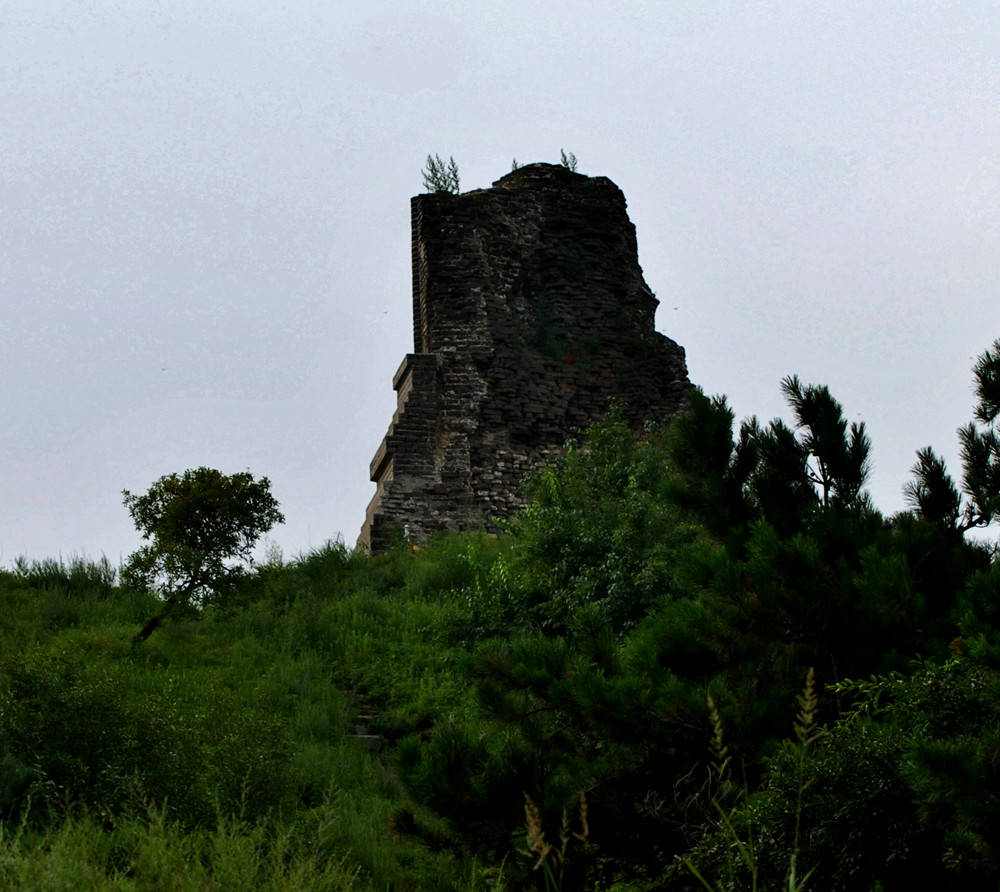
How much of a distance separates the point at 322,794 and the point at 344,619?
5238 mm

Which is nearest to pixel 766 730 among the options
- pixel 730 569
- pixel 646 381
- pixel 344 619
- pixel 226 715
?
pixel 730 569

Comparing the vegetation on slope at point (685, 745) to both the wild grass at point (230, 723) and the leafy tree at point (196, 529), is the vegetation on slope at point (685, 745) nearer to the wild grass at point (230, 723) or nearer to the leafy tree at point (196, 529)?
the wild grass at point (230, 723)

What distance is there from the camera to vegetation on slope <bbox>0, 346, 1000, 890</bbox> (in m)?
5.96

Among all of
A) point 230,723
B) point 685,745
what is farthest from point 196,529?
point 685,745

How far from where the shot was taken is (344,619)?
51.0 feet

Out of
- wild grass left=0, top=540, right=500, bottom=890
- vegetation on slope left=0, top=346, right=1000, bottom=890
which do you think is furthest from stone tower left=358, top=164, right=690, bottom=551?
vegetation on slope left=0, top=346, right=1000, bottom=890

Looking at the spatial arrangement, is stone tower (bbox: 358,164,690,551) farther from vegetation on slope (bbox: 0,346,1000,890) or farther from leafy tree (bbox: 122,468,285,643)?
vegetation on slope (bbox: 0,346,1000,890)

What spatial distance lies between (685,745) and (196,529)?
9552 millimetres

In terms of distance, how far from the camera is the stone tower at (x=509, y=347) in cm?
2183

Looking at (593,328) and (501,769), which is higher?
(593,328)

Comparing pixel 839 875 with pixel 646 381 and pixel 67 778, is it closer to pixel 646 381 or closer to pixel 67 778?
pixel 67 778

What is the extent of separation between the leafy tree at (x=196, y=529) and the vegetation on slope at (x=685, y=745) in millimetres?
3682

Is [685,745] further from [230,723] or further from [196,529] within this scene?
[196,529]

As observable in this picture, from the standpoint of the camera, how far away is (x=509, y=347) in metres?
23.6
